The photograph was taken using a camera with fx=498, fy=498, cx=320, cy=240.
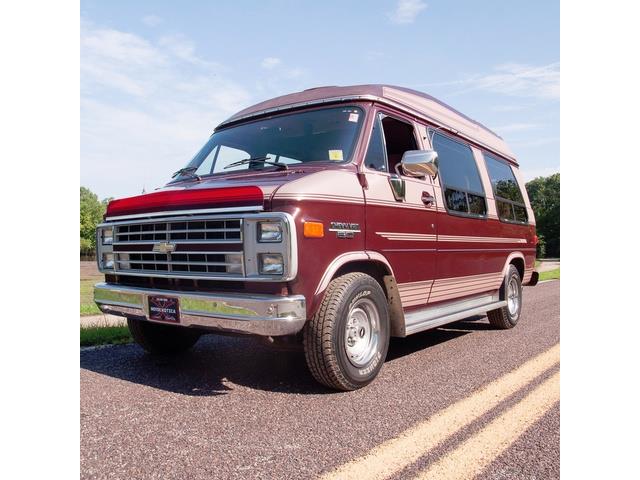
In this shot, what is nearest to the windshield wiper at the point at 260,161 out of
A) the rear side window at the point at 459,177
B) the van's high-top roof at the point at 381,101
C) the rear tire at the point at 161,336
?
the van's high-top roof at the point at 381,101

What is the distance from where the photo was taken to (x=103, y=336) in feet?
18.8

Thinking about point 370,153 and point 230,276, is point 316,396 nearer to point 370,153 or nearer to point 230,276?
point 230,276

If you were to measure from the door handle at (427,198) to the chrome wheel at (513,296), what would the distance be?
265 cm

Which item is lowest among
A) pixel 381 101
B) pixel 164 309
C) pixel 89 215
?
pixel 164 309

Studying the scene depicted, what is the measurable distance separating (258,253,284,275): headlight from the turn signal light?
10.1 inches

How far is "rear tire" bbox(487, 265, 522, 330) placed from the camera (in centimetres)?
667

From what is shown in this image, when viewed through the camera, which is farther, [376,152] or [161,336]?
[161,336]

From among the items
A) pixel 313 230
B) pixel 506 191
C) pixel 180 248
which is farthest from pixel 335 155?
pixel 506 191

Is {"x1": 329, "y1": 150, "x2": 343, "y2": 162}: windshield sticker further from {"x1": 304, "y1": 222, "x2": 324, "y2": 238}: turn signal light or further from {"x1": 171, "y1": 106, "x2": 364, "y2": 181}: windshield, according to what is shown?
{"x1": 304, "y1": 222, "x2": 324, "y2": 238}: turn signal light

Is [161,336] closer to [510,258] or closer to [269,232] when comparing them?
[269,232]

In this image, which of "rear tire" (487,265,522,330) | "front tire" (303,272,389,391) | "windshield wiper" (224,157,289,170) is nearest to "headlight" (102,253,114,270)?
"windshield wiper" (224,157,289,170)

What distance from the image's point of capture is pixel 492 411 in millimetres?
3270

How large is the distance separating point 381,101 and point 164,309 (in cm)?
258

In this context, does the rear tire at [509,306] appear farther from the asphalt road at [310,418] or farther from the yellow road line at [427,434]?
the yellow road line at [427,434]
